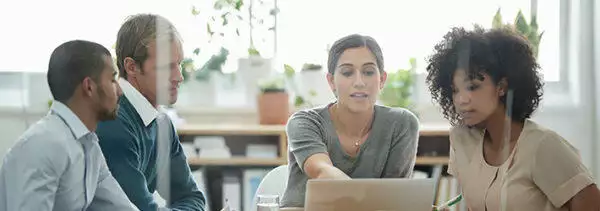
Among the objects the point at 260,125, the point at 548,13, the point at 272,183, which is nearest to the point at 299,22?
the point at 260,125

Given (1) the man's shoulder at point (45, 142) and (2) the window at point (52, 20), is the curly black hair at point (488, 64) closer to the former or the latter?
(2) the window at point (52, 20)

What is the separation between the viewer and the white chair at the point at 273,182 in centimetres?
153

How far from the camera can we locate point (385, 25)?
1.36 m

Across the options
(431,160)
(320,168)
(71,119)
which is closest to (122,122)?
(71,119)

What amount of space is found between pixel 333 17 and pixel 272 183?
43 centimetres

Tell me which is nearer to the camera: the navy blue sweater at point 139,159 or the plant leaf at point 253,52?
the navy blue sweater at point 139,159

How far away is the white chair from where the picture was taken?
153 cm

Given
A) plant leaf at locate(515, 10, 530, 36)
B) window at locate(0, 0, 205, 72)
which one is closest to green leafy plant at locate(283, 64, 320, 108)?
window at locate(0, 0, 205, 72)

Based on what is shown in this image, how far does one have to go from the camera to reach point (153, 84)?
124 centimetres

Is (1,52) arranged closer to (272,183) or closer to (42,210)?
(42,210)

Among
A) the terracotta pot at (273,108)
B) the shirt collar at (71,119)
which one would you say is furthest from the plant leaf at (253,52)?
the shirt collar at (71,119)

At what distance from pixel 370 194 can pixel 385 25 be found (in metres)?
0.37

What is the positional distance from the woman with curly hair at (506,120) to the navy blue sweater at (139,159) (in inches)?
20.6

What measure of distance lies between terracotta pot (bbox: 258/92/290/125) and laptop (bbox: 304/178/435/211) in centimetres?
33
